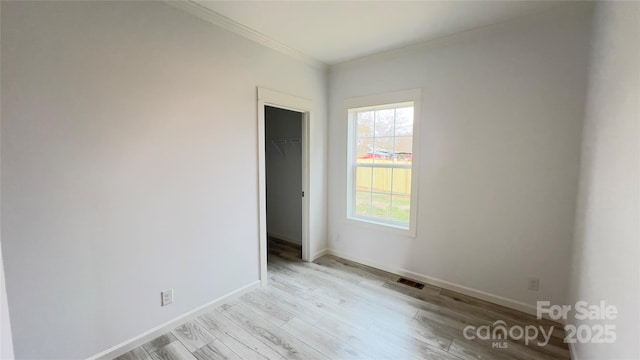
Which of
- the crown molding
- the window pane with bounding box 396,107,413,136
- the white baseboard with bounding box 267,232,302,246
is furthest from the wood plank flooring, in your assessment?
the crown molding

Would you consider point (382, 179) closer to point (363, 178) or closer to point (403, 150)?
point (363, 178)

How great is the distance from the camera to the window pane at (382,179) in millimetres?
3289

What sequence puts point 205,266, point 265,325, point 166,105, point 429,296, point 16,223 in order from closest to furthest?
1. point 16,223
2. point 166,105
3. point 265,325
4. point 205,266
5. point 429,296

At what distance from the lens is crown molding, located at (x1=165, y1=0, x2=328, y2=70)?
6.86 feet

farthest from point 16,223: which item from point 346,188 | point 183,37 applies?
point 346,188

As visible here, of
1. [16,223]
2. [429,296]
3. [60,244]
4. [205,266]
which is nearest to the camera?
[16,223]

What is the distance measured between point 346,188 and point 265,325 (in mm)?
1903

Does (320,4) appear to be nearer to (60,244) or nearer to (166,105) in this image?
(166,105)

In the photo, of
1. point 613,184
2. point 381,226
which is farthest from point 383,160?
point 613,184

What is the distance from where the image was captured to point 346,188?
355 centimetres

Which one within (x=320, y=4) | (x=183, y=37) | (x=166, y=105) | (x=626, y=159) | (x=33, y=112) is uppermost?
(x=320, y=4)

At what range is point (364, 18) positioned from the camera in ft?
7.56

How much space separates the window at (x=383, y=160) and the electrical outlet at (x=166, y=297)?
2.21 meters

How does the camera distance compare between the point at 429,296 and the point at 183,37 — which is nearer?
the point at 183,37
